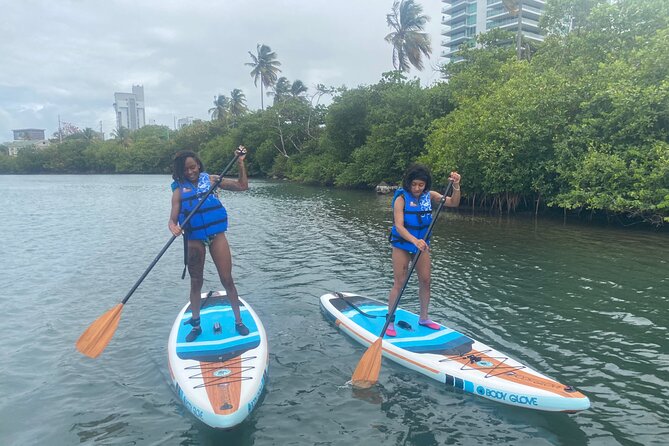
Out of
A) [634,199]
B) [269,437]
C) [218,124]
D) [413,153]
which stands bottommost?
→ [269,437]

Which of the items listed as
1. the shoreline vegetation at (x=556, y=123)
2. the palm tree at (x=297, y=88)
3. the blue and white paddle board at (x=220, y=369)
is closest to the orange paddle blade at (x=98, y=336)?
the blue and white paddle board at (x=220, y=369)

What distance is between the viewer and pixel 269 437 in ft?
15.8

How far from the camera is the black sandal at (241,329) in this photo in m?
6.42

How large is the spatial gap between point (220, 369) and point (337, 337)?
8.36ft

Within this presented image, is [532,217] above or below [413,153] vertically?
below

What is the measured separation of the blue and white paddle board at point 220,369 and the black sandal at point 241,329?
0.21 ft

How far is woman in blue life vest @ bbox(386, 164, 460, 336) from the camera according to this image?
6379 mm

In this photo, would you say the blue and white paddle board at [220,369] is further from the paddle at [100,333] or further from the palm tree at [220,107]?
the palm tree at [220,107]

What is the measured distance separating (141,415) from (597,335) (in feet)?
22.6

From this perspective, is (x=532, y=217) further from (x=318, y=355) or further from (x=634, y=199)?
(x=318, y=355)

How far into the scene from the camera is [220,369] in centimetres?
539

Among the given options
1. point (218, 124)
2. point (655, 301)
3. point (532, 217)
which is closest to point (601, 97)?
point (532, 217)

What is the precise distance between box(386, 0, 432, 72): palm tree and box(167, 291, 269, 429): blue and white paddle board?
48.0 m

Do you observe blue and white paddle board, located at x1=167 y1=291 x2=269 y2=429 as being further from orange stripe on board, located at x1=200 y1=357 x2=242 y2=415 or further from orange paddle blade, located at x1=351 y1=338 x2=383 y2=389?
orange paddle blade, located at x1=351 y1=338 x2=383 y2=389
